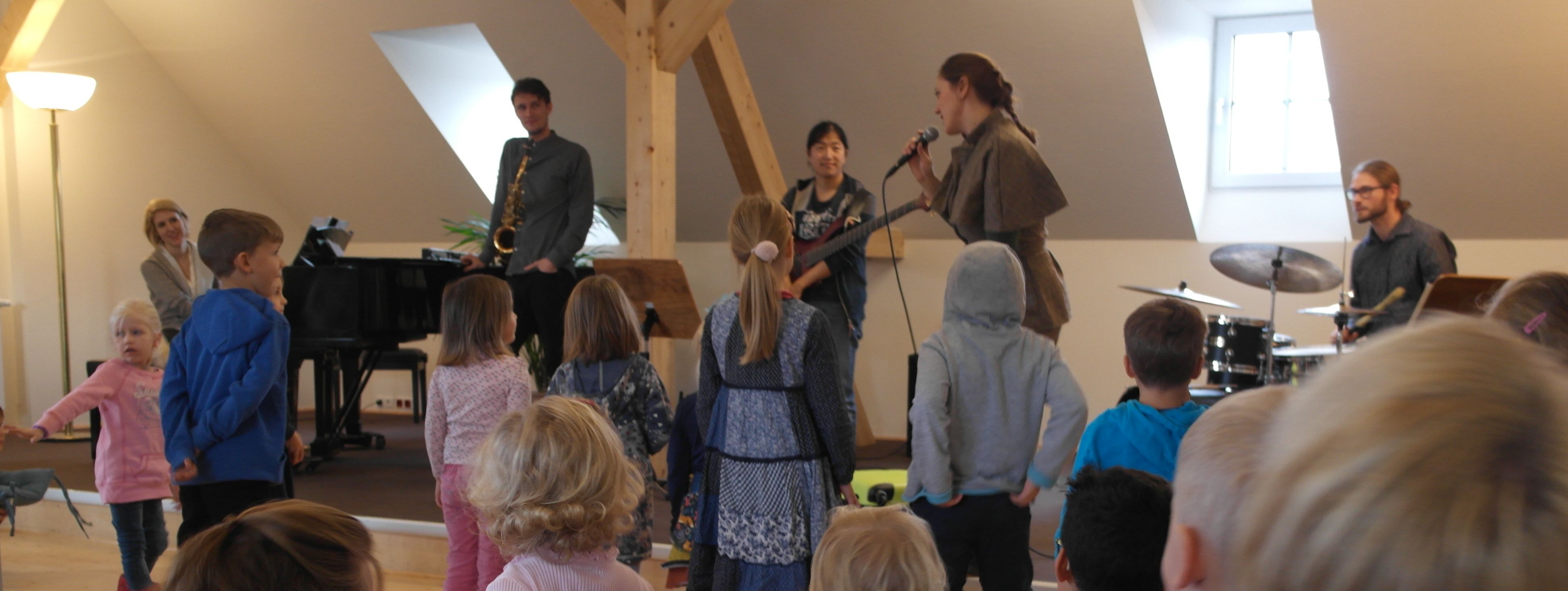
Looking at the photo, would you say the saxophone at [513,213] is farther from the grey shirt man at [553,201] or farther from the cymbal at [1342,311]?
the cymbal at [1342,311]

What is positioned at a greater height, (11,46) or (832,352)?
(11,46)

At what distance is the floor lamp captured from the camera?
5.52 m

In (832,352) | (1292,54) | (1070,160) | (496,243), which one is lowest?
(832,352)

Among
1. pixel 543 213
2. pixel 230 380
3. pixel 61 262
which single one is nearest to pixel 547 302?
pixel 543 213

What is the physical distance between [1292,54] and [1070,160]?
1168mm

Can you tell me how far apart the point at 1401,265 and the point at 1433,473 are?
4.16 m

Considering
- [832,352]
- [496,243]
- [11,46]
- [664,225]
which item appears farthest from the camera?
[11,46]

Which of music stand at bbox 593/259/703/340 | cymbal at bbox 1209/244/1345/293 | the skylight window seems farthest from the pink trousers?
the skylight window

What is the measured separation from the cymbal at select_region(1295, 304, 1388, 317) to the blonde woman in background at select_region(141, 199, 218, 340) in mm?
4751

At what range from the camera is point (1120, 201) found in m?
5.24

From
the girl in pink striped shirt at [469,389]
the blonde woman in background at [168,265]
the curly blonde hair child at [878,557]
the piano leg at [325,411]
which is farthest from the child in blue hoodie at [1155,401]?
the blonde woman in background at [168,265]

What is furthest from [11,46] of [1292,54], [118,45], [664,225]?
[1292,54]

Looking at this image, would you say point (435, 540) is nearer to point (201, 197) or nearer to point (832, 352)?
point (832, 352)

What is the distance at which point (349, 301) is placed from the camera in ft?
15.5
